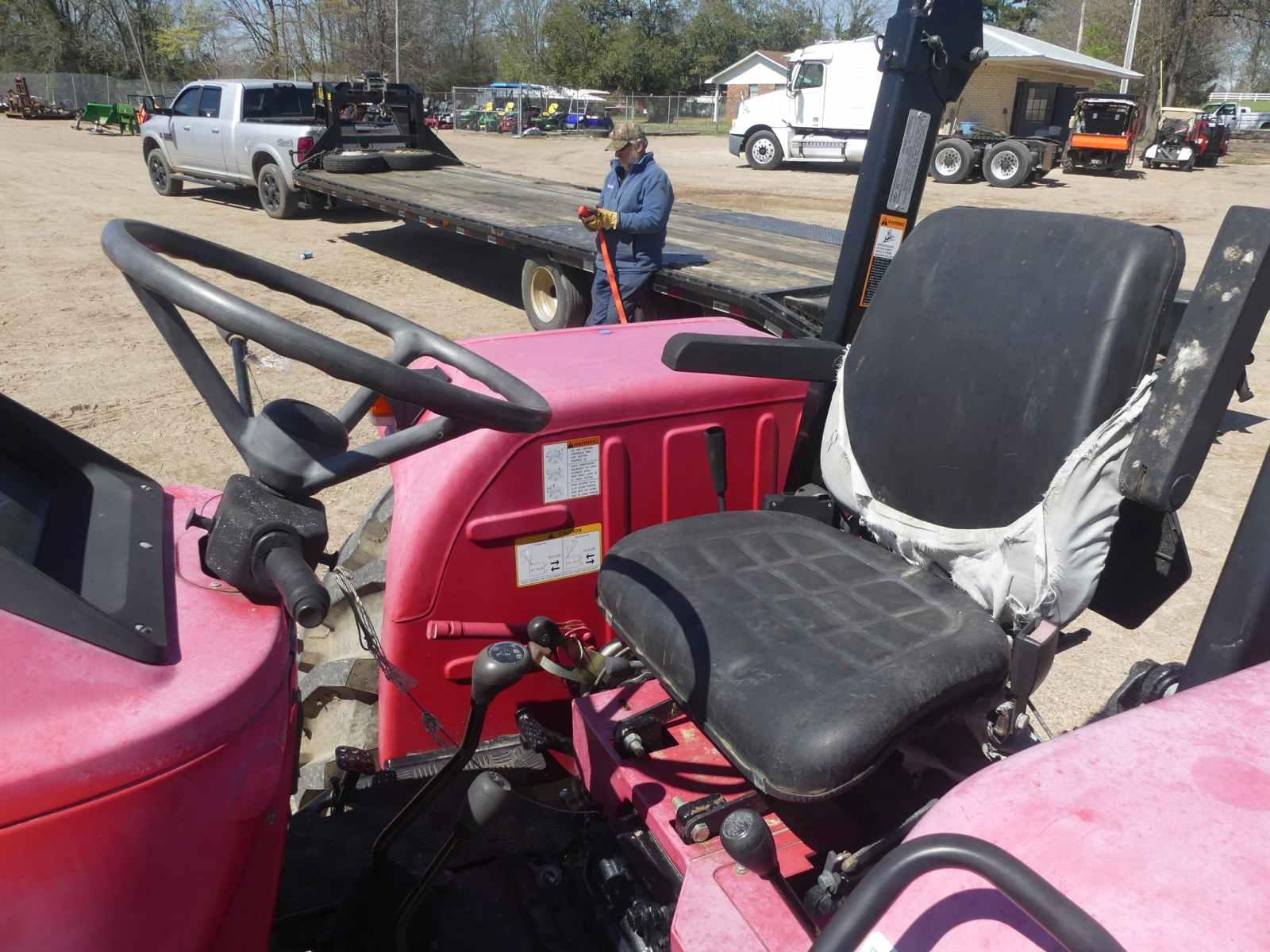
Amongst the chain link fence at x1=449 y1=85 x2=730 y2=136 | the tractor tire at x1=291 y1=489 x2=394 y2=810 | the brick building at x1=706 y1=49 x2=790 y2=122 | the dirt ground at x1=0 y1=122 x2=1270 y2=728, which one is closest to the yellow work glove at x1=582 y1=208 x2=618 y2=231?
the dirt ground at x1=0 y1=122 x2=1270 y2=728

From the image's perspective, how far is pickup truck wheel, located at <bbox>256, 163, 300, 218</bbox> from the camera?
1170cm

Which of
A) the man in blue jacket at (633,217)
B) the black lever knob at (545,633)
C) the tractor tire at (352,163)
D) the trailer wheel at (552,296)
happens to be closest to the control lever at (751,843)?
the black lever knob at (545,633)

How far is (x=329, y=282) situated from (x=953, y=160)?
13.3m

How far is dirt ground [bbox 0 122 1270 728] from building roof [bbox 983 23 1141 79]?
4778 millimetres

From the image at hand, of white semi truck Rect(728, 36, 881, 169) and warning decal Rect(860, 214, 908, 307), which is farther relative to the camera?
white semi truck Rect(728, 36, 881, 169)

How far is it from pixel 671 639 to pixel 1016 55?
2563 cm

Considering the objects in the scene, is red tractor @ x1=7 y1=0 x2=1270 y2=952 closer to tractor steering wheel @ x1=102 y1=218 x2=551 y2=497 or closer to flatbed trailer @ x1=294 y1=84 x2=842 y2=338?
tractor steering wheel @ x1=102 y1=218 x2=551 y2=497

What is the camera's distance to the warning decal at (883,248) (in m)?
2.52

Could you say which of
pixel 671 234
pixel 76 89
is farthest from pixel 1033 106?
pixel 76 89

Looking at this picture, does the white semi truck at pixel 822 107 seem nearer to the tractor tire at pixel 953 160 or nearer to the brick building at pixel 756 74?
the tractor tire at pixel 953 160

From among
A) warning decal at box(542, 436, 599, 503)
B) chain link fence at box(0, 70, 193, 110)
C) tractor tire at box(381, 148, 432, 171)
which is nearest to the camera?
warning decal at box(542, 436, 599, 503)

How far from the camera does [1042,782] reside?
3.18ft

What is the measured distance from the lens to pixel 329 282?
8703 mm

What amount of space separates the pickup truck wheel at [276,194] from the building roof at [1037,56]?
55.2ft
